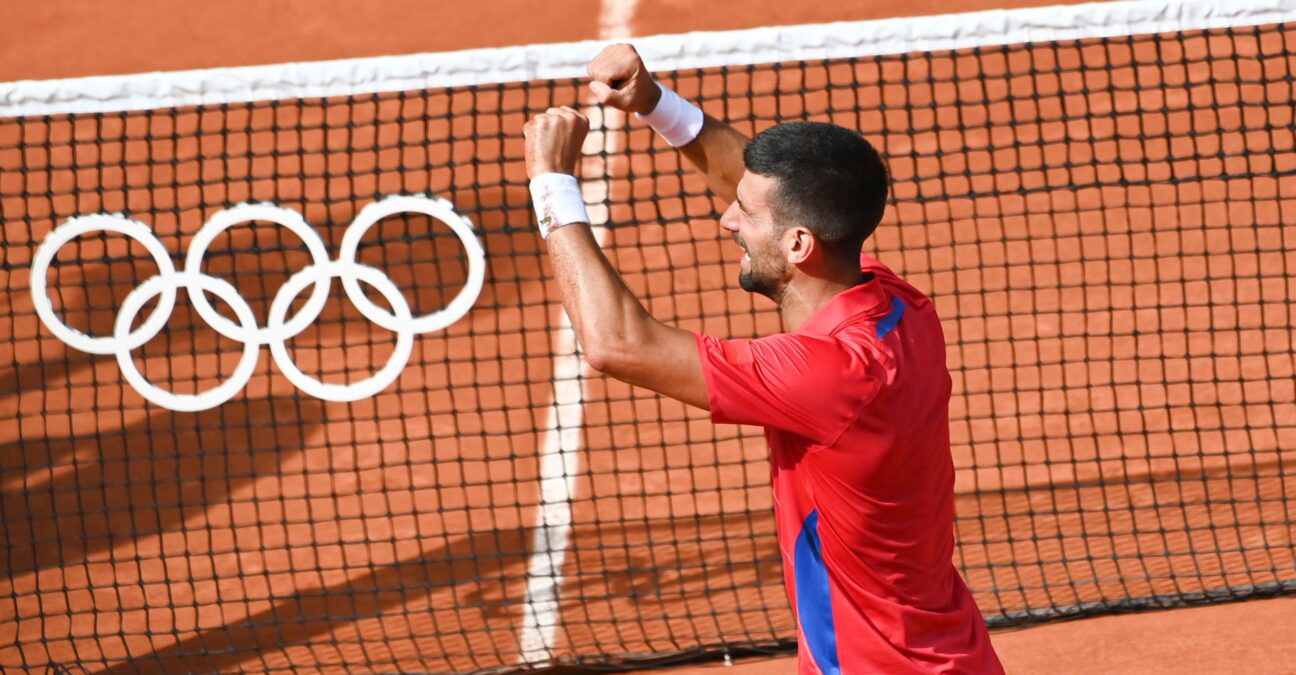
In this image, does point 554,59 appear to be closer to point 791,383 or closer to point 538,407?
point 538,407

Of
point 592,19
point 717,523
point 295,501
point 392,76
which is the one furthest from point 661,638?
point 592,19

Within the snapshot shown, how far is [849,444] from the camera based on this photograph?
318cm

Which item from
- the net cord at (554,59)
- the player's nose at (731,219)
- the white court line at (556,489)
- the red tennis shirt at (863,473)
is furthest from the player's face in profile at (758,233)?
the white court line at (556,489)

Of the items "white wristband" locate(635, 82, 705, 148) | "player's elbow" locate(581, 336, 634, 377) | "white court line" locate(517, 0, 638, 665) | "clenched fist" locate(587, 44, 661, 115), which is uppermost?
"clenched fist" locate(587, 44, 661, 115)

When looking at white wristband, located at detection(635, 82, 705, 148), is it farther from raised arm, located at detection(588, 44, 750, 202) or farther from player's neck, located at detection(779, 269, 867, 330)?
player's neck, located at detection(779, 269, 867, 330)

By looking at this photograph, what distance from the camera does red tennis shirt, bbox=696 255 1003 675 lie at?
123 inches

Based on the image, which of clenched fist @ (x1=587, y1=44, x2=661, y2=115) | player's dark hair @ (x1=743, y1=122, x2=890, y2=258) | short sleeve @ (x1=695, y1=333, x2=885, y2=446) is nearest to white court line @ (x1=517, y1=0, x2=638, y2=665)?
clenched fist @ (x1=587, y1=44, x2=661, y2=115)

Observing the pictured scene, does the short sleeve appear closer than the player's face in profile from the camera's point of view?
Yes

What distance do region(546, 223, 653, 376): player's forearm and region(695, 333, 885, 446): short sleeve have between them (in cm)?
19

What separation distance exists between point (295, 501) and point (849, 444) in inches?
197

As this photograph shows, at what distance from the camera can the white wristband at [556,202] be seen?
3.13 m

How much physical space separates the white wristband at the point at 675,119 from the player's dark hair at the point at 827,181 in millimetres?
726

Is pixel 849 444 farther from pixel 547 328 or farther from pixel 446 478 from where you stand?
pixel 547 328

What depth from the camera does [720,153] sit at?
4199 millimetres
